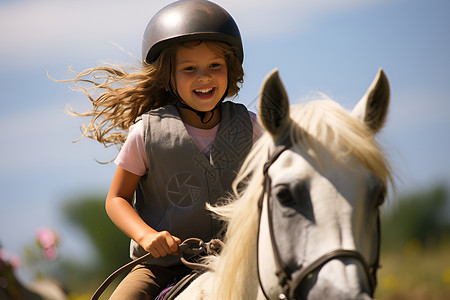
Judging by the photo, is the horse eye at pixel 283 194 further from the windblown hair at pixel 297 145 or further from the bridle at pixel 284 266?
the windblown hair at pixel 297 145

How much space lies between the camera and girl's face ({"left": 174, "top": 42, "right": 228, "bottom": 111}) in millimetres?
3006

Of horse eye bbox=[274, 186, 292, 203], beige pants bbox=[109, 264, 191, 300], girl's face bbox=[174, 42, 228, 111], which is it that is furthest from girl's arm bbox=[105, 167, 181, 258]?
horse eye bbox=[274, 186, 292, 203]

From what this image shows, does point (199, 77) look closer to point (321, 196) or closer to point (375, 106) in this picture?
point (375, 106)

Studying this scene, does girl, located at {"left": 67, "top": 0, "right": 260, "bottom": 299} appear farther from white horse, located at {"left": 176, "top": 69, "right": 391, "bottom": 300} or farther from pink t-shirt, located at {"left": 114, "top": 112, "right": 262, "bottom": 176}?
white horse, located at {"left": 176, "top": 69, "right": 391, "bottom": 300}

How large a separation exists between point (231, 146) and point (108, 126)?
1.16 m

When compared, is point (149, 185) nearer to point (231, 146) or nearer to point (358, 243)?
point (231, 146)

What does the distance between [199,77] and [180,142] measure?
44 cm

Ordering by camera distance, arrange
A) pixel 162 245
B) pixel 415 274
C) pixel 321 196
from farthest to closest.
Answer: pixel 415 274, pixel 162 245, pixel 321 196

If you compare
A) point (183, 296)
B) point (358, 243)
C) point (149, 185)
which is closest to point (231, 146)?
point (149, 185)

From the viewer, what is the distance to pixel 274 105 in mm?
1980

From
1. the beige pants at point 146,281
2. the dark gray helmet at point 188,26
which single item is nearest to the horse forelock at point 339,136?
the dark gray helmet at point 188,26

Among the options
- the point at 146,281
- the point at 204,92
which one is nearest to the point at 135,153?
the point at 204,92

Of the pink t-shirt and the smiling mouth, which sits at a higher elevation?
the smiling mouth

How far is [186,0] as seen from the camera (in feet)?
10.6
